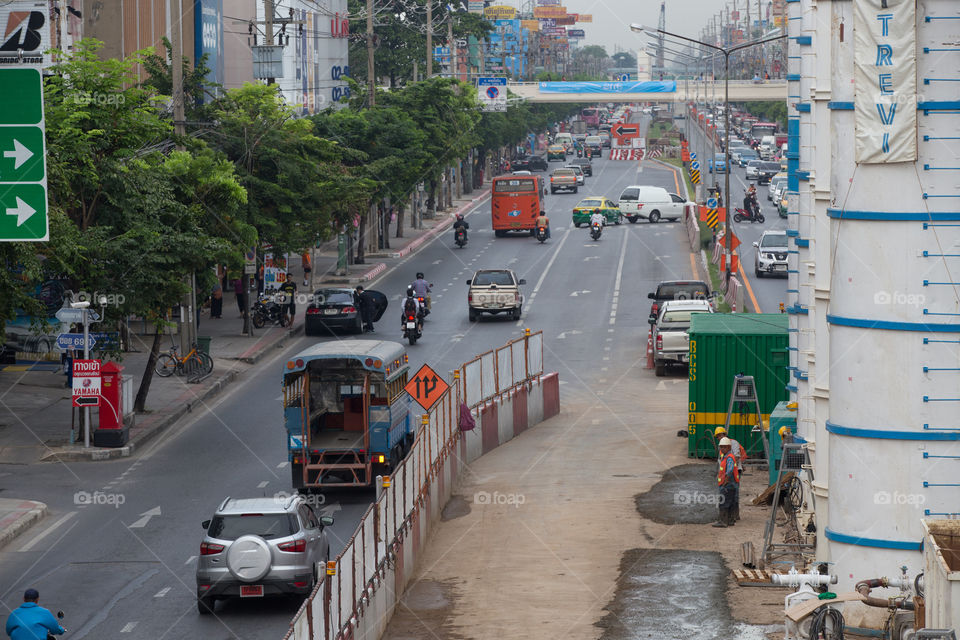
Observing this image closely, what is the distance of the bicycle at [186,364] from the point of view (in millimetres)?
37656

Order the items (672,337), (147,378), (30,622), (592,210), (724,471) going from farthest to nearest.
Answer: (592,210) → (672,337) → (147,378) → (724,471) → (30,622)

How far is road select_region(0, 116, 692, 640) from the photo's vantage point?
766 inches

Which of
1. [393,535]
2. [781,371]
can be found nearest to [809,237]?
[781,371]

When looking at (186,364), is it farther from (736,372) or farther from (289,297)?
(736,372)

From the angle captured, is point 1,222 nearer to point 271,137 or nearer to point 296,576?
point 296,576

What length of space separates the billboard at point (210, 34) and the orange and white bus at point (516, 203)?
14.7 m

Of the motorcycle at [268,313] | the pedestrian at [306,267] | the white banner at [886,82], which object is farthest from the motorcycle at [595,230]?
the white banner at [886,82]

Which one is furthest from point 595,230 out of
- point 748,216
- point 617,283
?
point 748,216

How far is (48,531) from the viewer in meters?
23.8

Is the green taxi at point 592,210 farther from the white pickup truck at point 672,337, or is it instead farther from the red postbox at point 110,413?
the red postbox at point 110,413

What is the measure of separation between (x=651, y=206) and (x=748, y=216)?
18.8 ft

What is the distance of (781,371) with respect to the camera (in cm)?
2939

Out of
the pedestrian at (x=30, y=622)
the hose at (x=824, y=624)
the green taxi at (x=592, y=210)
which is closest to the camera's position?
the pedestrian at (x=30, y=622)

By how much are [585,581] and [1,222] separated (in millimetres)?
9590
